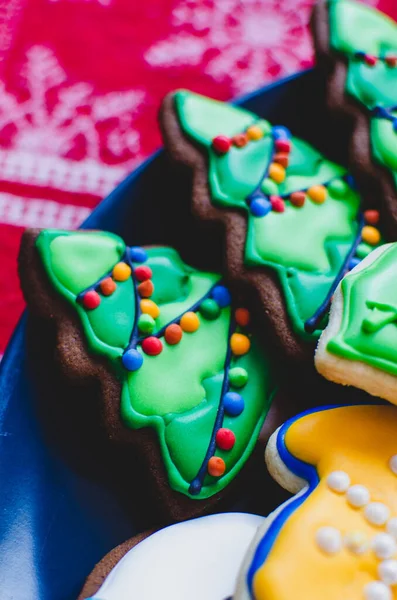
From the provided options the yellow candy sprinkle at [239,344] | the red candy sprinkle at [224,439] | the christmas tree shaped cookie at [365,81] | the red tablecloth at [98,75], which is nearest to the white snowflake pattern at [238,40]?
the red tablecloth at [98,75]

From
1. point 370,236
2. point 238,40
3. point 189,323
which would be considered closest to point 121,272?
point 189,323

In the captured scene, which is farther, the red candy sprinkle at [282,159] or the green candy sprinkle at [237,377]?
the red candy sprinkle at [282,159]

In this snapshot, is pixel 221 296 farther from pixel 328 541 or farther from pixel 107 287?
pixel 328 541

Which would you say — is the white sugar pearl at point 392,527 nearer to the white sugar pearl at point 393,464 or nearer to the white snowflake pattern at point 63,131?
the white sugar pearl at point 393,464

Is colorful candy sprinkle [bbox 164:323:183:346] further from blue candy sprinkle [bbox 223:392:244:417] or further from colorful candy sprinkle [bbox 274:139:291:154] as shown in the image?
colorful candy sprinkle [bbox 274:139:291:154]

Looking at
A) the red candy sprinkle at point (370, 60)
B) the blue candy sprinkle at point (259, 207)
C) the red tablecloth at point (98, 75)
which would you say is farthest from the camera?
the red tablecloth at point (98, 75)

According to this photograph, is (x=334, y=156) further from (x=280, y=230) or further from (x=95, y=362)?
(x=95, y=362)
